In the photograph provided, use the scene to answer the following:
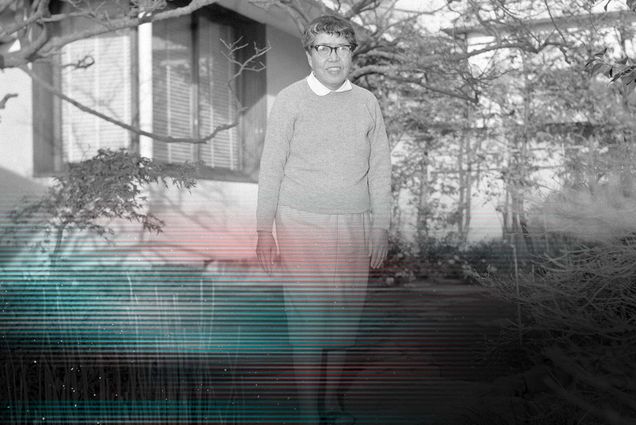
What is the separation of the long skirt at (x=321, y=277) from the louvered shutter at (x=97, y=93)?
13.8 ft

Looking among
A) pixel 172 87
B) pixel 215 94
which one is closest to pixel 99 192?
pixel 172 87

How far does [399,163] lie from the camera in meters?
8.60

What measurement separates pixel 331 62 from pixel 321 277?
0.68 m

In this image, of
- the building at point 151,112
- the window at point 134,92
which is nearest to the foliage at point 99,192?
the building at point 151,112

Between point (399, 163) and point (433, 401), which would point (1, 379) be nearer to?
point (433, 401)

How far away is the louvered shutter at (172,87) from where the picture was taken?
Result: 6.92 m

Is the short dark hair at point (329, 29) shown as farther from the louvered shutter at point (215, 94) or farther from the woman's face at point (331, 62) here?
the louvered shutter at point (215, 94)

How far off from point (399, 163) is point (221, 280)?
5210 mm

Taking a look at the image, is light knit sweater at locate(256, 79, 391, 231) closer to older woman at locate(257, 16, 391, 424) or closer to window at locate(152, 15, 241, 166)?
older woman at locate(257, 16, 391, 424)

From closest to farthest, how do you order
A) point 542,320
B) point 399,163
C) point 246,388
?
1. point 246,388
2. point 542,320
3. point 399,163

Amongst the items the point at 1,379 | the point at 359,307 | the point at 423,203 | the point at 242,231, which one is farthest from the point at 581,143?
the point at 1,379

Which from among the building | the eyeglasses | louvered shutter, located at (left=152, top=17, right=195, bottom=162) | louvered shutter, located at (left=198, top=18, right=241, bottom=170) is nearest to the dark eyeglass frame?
the eyeglasses

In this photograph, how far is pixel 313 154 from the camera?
110 inches

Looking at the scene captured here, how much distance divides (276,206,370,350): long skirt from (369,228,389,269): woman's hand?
0.06m
